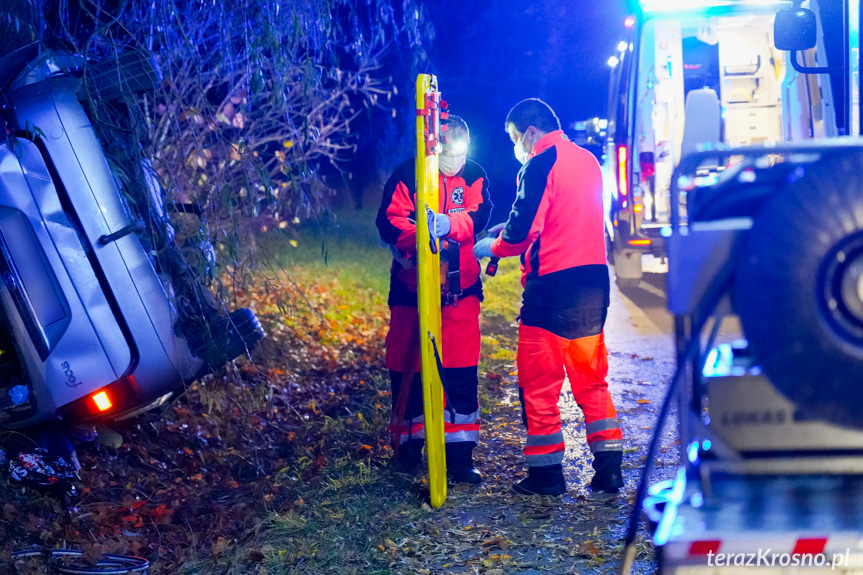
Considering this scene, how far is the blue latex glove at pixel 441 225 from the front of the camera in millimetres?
4773

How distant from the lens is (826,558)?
2.24 meters

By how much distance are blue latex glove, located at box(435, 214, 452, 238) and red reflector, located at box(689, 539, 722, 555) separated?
108 inches

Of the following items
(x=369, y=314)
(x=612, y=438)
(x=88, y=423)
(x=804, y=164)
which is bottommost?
(x=369, y=314)

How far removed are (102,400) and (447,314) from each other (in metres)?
1.96

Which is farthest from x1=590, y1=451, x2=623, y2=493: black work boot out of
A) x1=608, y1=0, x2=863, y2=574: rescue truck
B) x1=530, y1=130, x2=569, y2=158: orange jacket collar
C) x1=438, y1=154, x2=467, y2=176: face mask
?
x1=608, y1=0, x2=863, y2=574: rescue truck

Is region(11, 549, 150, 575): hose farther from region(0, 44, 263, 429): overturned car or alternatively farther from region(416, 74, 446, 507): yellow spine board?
region(416, 74, 446, 507): yellow spine board

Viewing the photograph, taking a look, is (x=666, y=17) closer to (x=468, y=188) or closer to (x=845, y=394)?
(x=468, y=188)

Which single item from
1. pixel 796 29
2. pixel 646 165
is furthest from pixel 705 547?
pixel 646 165

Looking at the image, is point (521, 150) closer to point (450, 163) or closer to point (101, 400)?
point (450, 163)

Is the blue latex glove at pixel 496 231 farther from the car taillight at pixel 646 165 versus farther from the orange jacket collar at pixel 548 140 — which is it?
the car taillight at pixel 646 165

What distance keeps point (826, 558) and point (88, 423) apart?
3871 millimetres

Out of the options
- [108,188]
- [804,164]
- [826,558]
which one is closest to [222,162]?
[108,188]

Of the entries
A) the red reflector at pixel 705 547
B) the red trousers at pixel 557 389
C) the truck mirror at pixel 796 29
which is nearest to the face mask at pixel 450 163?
the red trousers at pixel 557 389

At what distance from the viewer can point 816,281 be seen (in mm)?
2305
